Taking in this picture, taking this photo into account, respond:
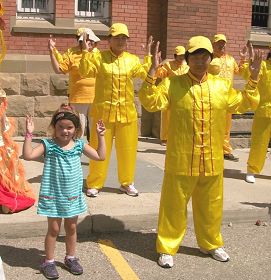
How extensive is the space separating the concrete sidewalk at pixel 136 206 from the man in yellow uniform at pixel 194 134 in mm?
858

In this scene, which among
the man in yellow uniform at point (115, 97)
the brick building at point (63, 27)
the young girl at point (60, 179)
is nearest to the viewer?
the young girl at point (60, 179)

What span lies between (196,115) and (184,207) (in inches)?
30.1

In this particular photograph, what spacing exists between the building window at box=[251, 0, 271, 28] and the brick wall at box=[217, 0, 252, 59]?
430mm

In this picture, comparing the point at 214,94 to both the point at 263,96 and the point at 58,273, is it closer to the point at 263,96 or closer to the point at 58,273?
the point at 58,273

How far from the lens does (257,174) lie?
728 cm

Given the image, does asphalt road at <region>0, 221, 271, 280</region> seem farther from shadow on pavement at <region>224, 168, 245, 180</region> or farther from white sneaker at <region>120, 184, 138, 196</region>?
shadow on pavement at <region>224, 168, 245, 180</region>

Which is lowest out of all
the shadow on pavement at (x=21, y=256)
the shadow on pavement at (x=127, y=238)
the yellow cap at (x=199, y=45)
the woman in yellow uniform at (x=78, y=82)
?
the shadow on pavement at (x=127, y=238)

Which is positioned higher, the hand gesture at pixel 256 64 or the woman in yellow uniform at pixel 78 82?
the hand gesture at pixel 256 64

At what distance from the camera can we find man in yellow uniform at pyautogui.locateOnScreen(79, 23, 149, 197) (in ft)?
18.2

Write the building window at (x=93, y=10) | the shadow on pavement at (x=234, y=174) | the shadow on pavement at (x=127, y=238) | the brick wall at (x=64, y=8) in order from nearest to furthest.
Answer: the shadow on pavement at (x=127, y=238)
the shadow on pavement at (x=234, y=174)
the brick wall at (x=64, y=8)
the building window at (x=93, y=10)

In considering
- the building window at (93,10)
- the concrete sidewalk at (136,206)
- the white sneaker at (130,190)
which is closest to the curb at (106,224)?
the concrete sidewalk at (136,206)

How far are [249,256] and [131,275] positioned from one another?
1.12 meters

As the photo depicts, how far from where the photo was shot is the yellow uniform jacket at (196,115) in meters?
4.14

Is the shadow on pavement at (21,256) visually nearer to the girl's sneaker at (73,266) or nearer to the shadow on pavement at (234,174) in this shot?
the girl's sneaker at (73,266)
